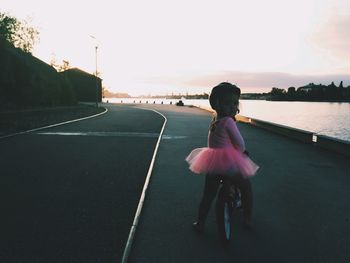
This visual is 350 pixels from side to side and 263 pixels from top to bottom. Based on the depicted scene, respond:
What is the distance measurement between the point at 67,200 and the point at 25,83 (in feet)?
116

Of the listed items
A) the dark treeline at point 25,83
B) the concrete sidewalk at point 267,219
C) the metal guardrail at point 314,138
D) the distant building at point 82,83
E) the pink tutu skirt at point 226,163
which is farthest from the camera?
the distant building at point 82,83

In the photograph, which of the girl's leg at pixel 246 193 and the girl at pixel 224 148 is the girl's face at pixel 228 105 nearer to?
the girl at pixel 224 148

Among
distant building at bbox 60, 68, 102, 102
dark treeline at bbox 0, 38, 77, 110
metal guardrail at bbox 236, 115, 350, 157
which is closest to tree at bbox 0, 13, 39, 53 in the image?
distant building at bbox 60, 68, 102, 102

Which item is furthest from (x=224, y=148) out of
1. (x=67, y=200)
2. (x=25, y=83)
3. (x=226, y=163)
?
(x=25, y=83)

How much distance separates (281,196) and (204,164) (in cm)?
279

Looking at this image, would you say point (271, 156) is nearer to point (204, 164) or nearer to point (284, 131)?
point (284, 131)

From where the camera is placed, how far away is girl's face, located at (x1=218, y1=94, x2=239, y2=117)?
4352mm

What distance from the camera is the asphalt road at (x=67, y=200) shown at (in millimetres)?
4215

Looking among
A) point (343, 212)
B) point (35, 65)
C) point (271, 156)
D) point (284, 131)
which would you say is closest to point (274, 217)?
point (343, 212)

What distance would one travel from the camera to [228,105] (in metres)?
4.36

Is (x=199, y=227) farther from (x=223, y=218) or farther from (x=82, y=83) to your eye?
(x=82, y=83)

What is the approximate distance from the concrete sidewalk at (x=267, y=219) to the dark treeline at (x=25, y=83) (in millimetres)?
29670

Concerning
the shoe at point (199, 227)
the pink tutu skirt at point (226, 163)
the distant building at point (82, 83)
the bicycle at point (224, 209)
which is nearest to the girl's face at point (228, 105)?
the pink tutu skirt at point (226, 163)

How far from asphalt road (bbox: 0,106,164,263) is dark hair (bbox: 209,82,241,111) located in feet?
6.54
